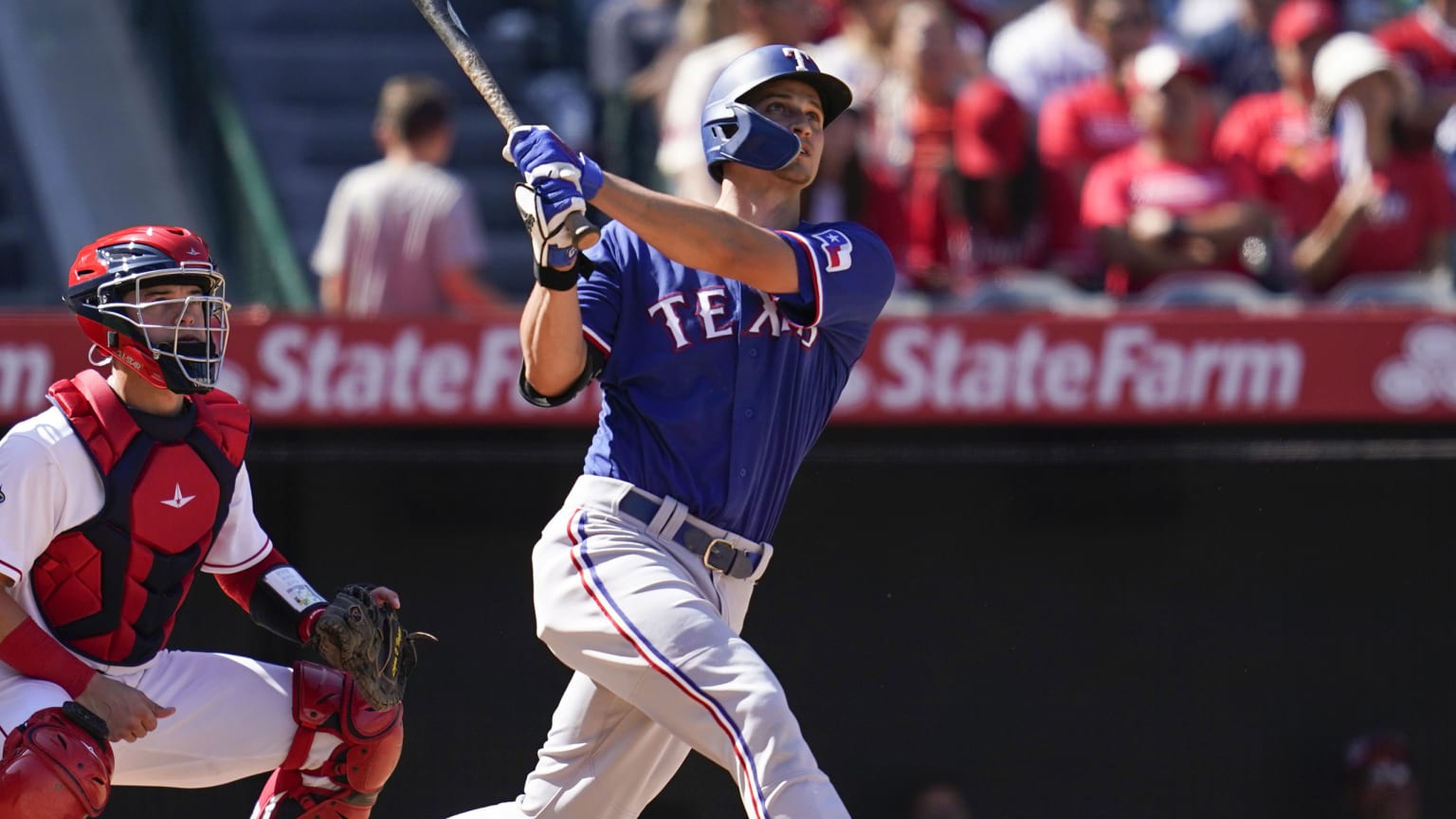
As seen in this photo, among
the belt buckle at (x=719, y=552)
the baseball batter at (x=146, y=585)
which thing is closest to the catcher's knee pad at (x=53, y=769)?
the baseball batter at (x=146, y=585)

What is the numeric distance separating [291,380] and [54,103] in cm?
351

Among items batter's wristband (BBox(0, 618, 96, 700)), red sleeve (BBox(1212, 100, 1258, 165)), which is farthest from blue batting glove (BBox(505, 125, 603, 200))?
red sleeve (BBox(1212, 100, 1258, 165))

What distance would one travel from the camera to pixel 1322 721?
5.33 m

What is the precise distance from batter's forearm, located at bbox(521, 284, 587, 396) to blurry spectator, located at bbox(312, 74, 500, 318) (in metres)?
2.51

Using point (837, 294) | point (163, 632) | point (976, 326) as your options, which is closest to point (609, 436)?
point (837, 294)

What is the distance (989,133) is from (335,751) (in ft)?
11.0

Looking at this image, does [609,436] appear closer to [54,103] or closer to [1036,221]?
[1036,221]

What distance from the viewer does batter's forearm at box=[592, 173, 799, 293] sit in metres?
3.26

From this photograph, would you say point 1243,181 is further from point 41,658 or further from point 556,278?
point 41,658

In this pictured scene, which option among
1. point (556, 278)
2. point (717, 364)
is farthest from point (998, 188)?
point (556, 278)

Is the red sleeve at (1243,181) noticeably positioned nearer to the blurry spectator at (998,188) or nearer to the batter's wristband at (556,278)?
the blurry spectator at (998,188)

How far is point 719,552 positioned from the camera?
11.4 ft

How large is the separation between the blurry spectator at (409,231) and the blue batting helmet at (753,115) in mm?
2393

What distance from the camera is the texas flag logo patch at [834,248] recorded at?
11.4 feet
